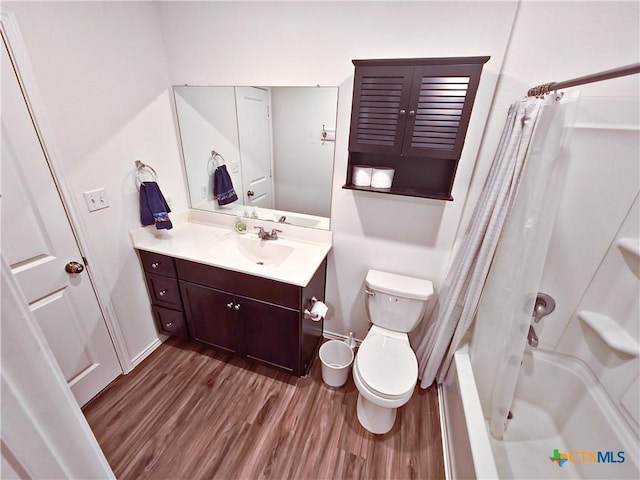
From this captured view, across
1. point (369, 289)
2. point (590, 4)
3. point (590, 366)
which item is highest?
point (590, 4)

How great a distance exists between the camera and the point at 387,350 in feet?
5.12

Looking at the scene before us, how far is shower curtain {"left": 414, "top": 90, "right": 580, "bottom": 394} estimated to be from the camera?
1.10m

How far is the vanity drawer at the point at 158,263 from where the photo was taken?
1.67 meters

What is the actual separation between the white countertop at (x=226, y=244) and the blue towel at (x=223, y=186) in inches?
5.6

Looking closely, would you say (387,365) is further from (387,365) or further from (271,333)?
(271,333)

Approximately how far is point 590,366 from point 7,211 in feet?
9.20

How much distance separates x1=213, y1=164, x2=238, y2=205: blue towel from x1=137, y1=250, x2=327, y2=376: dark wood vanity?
592mm

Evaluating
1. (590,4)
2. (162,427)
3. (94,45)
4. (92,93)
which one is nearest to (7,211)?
(92,93)

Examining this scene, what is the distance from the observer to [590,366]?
131 cm

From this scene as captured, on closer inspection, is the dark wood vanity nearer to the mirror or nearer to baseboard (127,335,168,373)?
baseboard (127,335,168,373)

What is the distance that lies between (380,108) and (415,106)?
16 centimetres

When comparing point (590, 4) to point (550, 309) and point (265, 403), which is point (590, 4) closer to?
point (550, 309)

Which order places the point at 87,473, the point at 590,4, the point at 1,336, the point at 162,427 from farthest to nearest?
1. the point at 162,427
2. the point at 590,4
3. the point at 87,473
4. the point at 1,336

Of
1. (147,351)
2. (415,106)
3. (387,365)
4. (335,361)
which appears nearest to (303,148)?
(415,106)
